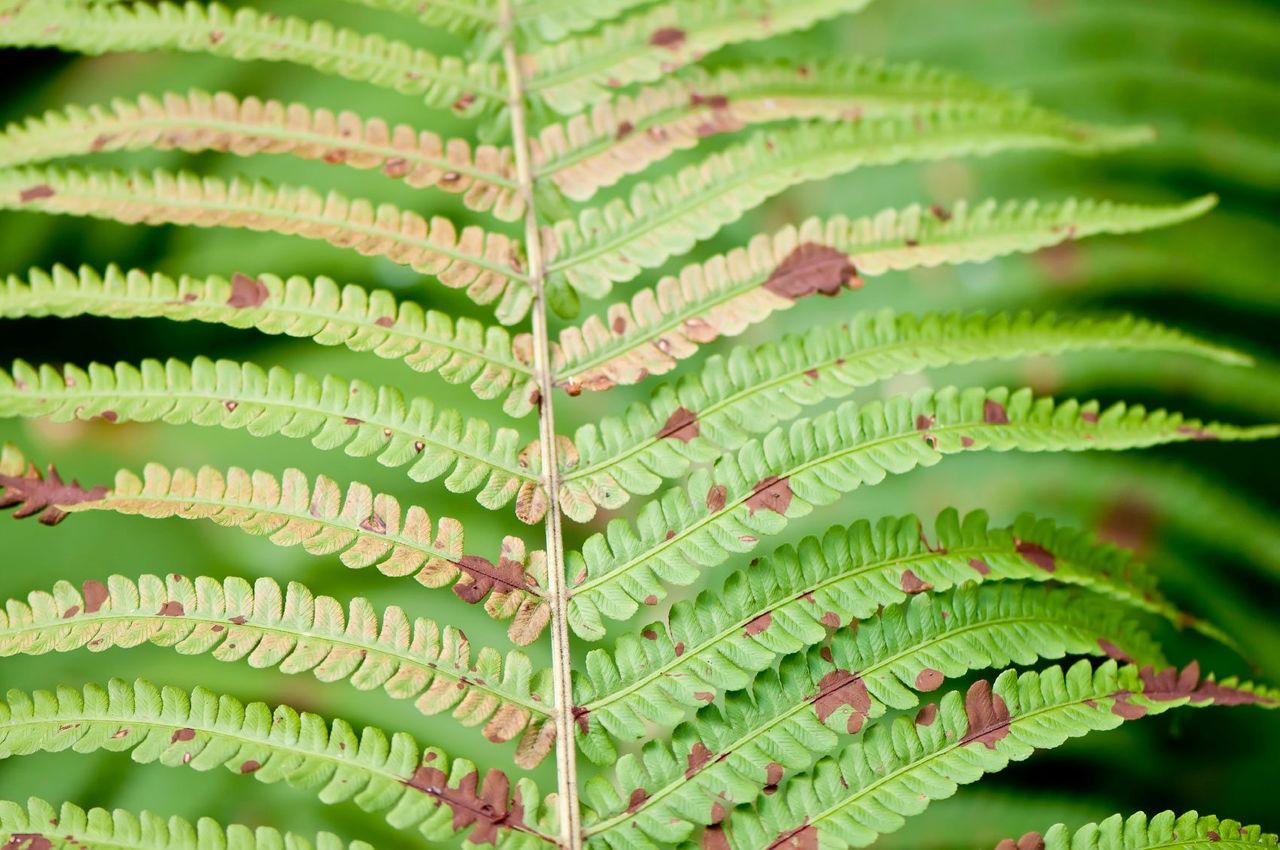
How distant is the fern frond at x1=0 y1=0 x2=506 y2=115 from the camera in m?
1.25

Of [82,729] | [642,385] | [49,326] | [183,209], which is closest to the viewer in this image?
[82,729]

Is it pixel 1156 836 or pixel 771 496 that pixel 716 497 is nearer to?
pixel 771 496

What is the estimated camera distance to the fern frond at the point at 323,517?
1013mm

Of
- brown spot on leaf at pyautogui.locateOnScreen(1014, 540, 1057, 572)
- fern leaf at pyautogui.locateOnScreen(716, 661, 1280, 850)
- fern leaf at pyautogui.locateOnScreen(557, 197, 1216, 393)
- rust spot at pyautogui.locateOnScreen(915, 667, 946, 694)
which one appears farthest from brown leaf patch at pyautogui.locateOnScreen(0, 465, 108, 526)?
brown spot on leaf at pyautogui.locateOnScreen(1014, 540, 1057, 572)

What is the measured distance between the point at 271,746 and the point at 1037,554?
0.80 metres

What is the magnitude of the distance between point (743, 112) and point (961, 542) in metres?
0.62

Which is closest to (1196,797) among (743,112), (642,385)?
(642,385)

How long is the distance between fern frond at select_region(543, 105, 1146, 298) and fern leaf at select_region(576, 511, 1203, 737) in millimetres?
407

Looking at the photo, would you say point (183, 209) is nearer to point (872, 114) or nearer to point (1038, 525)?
point (872, 114)

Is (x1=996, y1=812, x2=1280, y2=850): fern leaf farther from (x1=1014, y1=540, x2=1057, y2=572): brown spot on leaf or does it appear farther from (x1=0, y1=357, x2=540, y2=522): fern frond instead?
(x1=0, y1=357, x2=540, y2=522): fern frond

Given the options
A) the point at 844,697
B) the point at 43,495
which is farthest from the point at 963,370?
the point at 43,495

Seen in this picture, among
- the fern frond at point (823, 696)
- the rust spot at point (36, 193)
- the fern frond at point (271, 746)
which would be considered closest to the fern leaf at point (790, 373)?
the fern frond at point (823, 696)

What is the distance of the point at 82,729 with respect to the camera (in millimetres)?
919

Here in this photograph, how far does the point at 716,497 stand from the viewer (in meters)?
1.05
